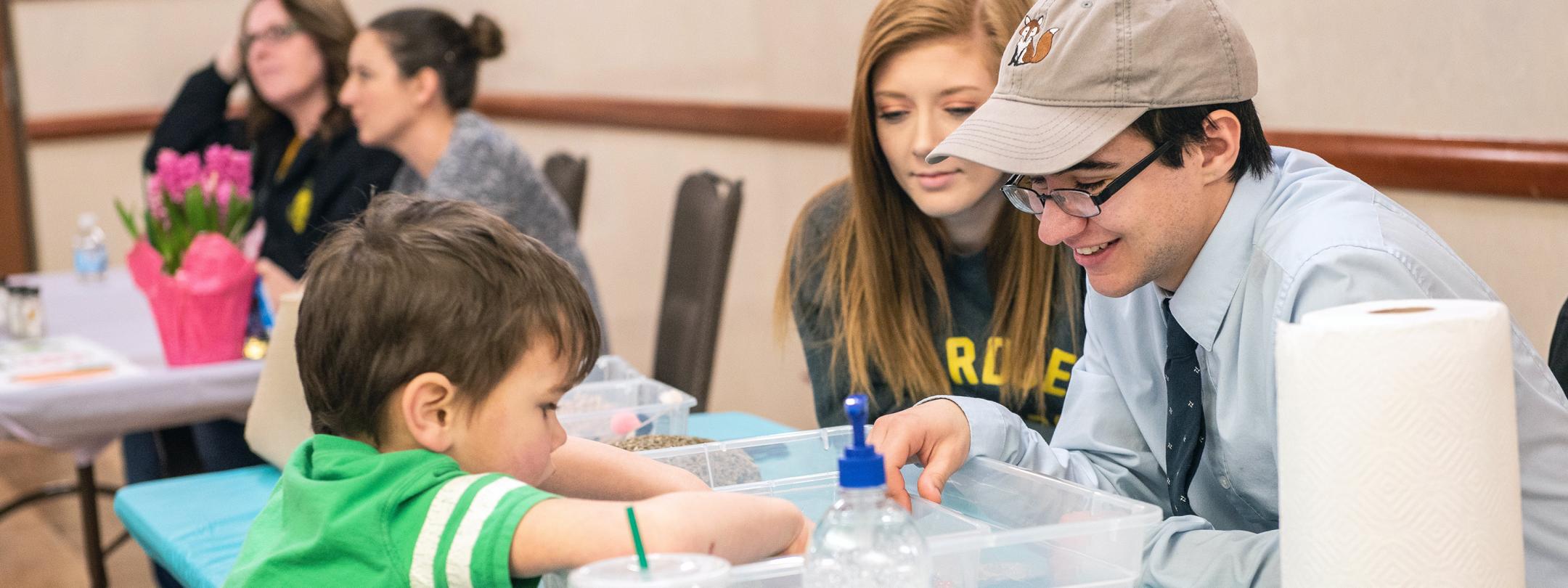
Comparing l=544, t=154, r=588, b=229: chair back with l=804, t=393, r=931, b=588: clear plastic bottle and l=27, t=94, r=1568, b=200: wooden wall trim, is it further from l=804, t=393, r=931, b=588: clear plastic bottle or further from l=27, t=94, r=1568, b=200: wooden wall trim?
l=804, t=393, r=931, b=588: clear plastic bottle

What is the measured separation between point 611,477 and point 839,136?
250cm

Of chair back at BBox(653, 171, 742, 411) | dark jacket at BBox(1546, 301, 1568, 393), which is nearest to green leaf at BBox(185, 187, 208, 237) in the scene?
chair back at BBox(653, 171, 742, 411)

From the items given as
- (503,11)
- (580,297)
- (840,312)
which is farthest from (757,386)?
(580,297)

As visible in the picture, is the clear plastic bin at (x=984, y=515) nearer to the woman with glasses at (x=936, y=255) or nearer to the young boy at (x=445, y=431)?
the young boy at (x=445, y=431)

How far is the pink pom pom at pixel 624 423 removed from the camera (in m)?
1.68

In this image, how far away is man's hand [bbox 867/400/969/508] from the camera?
4.06ft

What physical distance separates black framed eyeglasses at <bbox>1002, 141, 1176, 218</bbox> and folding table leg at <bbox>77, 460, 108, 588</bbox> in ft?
6.65

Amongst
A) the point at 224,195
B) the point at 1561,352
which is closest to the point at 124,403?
the point at 224,195

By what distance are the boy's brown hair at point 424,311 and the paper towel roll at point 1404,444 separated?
1.79 feet

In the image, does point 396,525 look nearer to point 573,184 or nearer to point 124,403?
point 124,403

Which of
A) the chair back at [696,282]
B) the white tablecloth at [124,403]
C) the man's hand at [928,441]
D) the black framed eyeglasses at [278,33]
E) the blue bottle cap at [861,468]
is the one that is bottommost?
the white tablecloth at [124,403]

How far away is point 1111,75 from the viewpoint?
118cm

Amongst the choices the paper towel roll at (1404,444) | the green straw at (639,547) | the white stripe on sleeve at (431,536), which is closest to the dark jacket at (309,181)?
the white stripe on sleeve at (431,536)

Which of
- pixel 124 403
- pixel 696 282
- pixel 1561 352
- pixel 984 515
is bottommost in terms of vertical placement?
pixel 124 403
